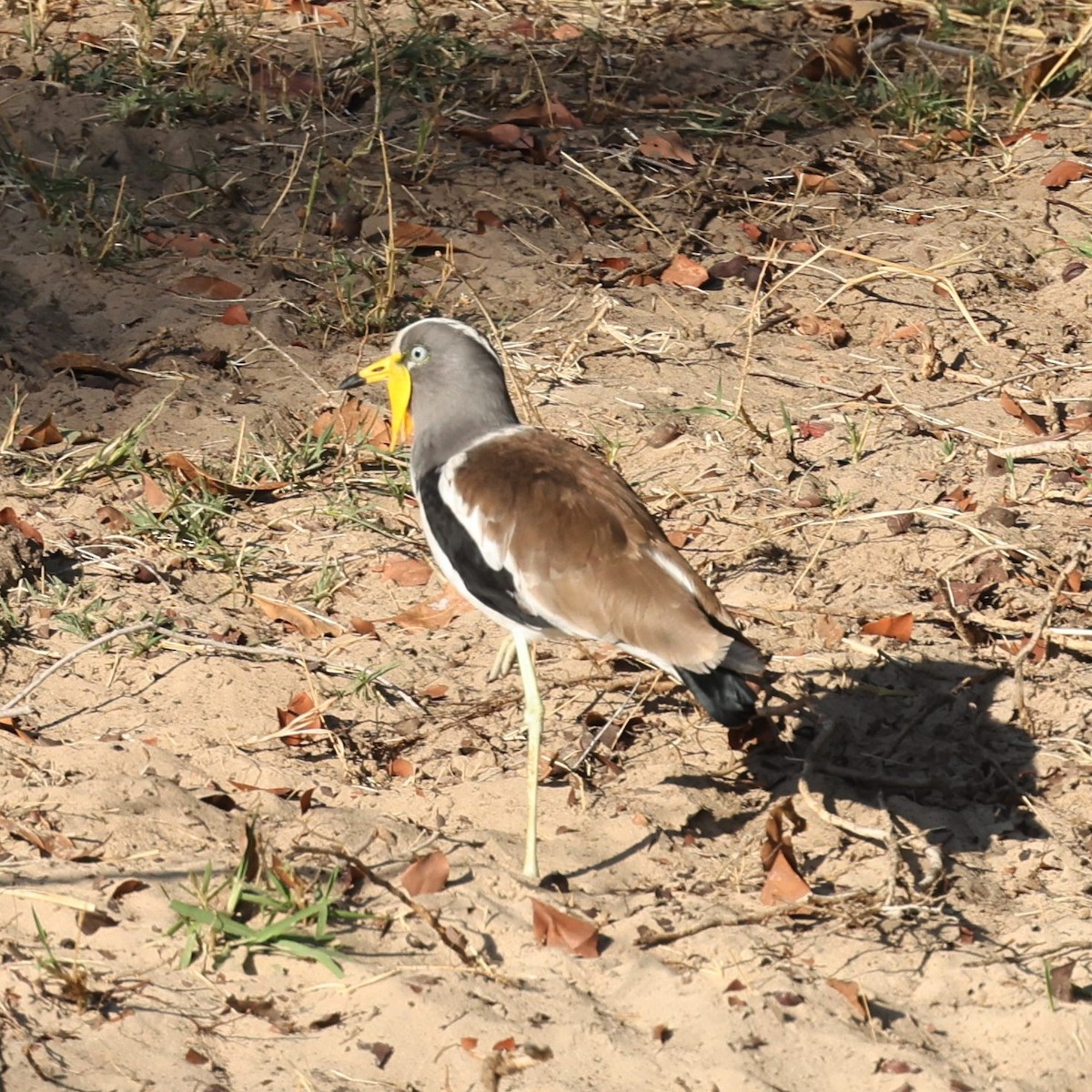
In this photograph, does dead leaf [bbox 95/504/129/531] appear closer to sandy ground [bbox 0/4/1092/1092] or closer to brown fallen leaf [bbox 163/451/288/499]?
sandy ground [bbox 0/4/1092/1092]

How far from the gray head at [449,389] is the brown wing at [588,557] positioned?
0.73 ft

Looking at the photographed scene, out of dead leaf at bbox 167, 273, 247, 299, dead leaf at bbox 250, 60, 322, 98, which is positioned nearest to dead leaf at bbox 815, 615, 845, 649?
dead leaf at bbox 167, 273, 247, 299

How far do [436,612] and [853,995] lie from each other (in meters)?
2.05

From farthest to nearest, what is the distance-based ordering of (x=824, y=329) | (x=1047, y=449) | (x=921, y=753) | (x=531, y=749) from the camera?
(x=824, y=329) → (x=1047, y=449) → (x=921, y=753) → (x=531, y=749)

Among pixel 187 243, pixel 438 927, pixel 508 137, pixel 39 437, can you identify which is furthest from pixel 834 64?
pixel 438 927

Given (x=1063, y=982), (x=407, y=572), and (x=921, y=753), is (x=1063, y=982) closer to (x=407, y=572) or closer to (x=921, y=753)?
(x=921, y=753)

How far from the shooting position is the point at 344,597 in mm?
5453

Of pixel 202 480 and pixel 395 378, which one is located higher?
pixel 395 378

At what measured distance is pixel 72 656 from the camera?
4.85m

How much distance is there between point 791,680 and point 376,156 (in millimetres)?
3368

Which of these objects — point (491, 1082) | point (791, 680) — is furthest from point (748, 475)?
point (491, 1082)

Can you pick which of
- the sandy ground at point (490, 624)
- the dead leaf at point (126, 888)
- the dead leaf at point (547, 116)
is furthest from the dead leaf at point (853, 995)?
the dead leaf at point (547, 116)

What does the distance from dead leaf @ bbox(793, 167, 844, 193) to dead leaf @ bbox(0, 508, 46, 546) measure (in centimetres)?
383

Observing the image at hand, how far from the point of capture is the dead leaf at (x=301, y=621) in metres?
5.27
